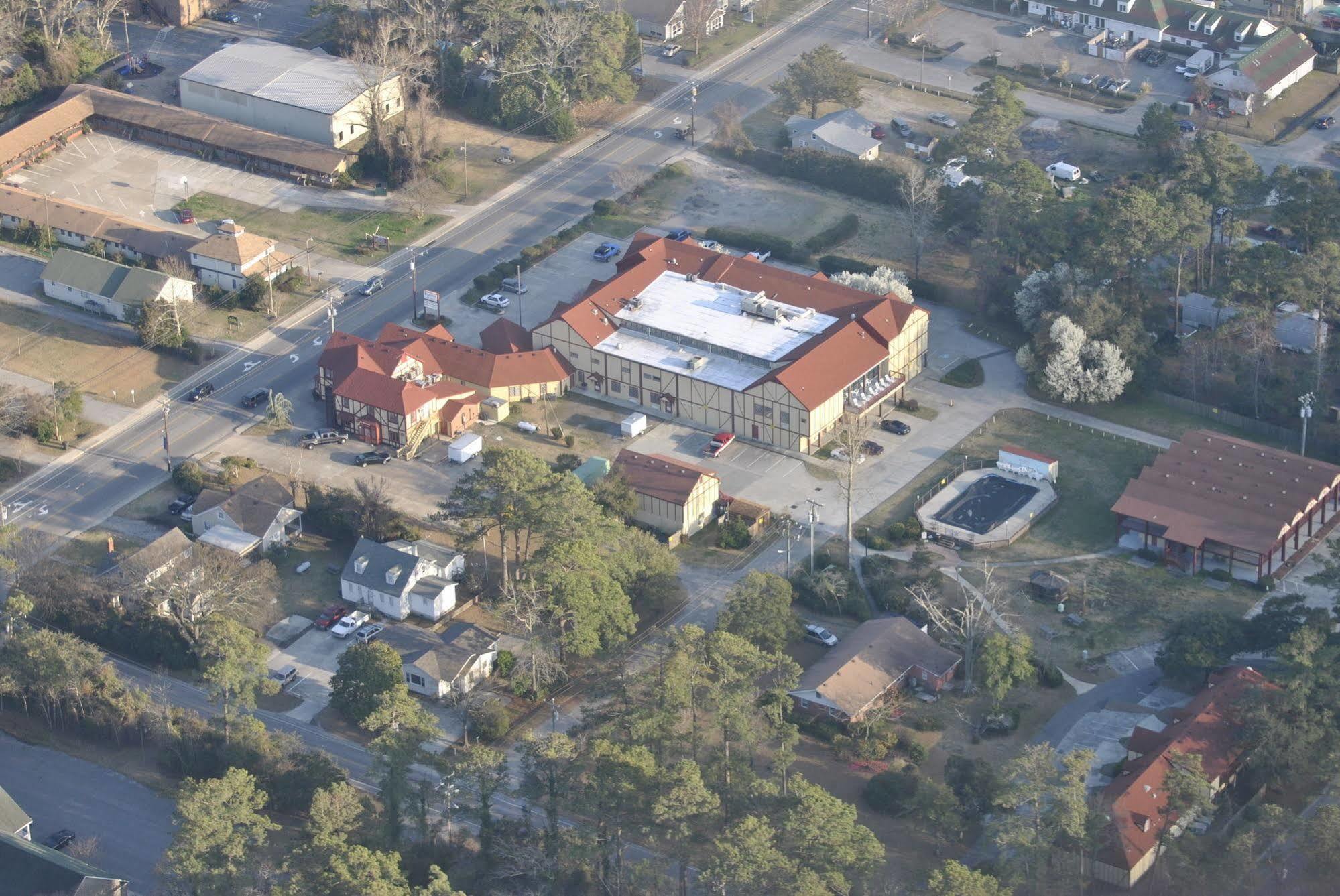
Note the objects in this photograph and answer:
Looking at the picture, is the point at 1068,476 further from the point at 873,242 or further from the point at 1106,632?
the point at 873,242

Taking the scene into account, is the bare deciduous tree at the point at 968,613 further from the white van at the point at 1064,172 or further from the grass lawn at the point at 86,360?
the grass lawn at the point at 86,360

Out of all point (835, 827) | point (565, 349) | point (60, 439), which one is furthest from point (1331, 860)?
point (60, 439)

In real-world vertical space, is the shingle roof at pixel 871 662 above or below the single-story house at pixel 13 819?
below

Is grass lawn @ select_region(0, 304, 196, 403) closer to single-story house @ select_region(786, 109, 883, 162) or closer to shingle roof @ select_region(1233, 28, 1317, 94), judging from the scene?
single-story house @ select_region(786, 109, 883, 162)

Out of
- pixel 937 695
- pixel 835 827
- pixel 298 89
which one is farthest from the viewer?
pixel 298 89

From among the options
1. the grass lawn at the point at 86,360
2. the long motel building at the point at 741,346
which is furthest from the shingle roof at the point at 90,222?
the long motel building at the point at 741,346

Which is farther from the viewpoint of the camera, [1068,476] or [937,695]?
[1068,476]

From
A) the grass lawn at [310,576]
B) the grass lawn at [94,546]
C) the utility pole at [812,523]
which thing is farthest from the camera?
the grass lawn at [94,546]
